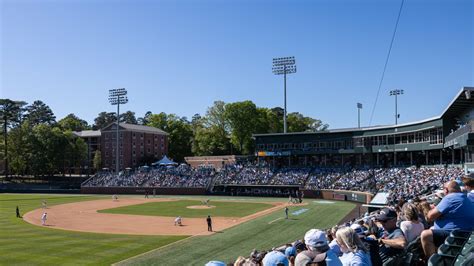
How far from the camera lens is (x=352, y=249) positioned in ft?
17.7

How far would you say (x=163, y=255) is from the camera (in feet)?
80.3

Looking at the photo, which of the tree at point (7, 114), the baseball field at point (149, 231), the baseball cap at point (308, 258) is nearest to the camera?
the baseball cap at point (308, 258)

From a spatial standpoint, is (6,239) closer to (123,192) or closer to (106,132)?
(123,192)

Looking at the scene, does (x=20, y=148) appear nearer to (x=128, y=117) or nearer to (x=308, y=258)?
(x=128, y=117)

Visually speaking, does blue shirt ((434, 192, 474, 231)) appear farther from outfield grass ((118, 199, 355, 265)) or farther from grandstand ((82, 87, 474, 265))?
grandstand ((82, 87, 474, 265))

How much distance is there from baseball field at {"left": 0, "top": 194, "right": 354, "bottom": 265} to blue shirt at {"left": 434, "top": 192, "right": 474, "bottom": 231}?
1747cm

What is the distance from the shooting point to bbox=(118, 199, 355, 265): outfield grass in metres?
23.6

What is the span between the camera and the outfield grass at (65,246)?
23438 millimetres

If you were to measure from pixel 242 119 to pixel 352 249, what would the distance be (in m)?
89.3

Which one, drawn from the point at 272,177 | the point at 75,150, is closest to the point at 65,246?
the point at 272,177

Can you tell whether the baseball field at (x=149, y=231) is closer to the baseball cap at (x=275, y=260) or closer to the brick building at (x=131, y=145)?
the baseball cap at (x=275, y=260)

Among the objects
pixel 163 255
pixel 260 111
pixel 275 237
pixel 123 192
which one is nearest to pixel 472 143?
pixel 275 237

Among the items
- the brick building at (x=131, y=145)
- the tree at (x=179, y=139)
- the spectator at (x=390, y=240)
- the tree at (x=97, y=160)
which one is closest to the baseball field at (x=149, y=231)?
the spectator at (x=390, y=240)

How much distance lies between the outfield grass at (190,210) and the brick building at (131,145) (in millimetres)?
46925
